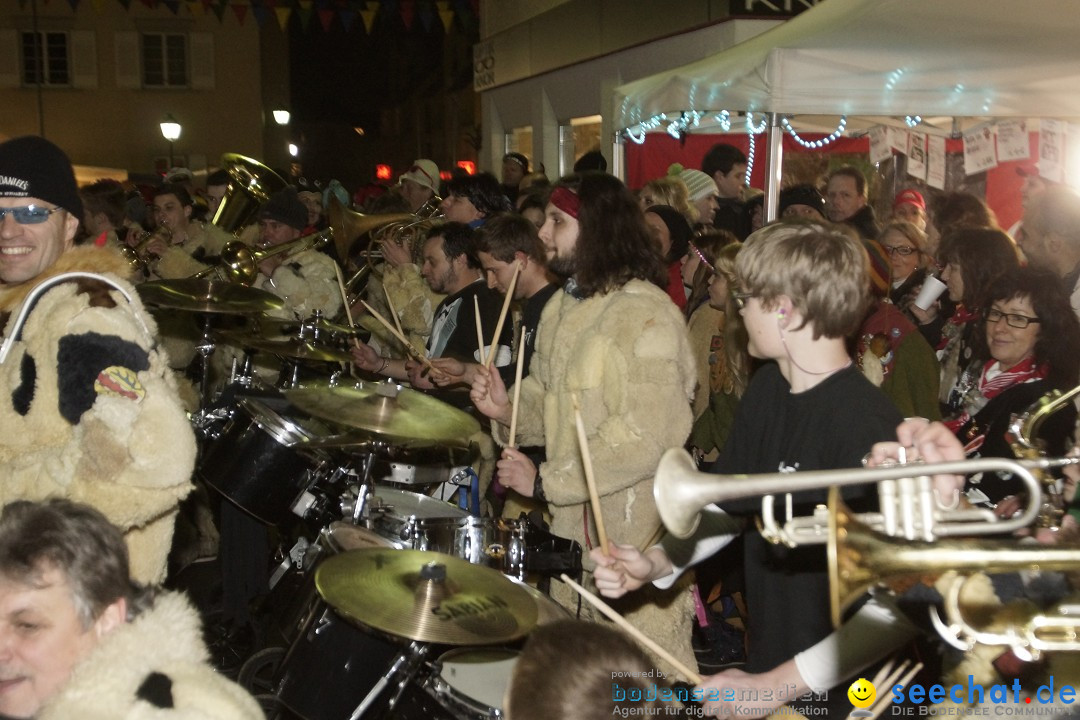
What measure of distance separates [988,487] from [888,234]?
2710 millimetres

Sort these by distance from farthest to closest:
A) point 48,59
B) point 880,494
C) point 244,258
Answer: point 48,59, point 244,258, point 880,494

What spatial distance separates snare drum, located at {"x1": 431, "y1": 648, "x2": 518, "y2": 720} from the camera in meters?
3.63

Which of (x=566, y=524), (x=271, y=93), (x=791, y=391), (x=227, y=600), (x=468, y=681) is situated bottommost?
(x=227, y=600)

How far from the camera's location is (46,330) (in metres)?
2.90

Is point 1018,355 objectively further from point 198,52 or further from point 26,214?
point 198,52

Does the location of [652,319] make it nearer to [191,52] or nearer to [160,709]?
[160,709]

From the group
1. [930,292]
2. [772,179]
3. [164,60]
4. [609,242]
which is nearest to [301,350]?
[609,242]

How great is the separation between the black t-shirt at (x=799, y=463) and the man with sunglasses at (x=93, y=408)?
1.55 m

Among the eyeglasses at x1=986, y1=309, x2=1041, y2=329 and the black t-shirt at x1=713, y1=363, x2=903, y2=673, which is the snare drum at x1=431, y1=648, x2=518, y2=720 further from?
the eyeglasses at x1=986, y1=309, x2=1041, y2=329

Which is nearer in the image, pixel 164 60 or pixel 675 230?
pixel 675 230

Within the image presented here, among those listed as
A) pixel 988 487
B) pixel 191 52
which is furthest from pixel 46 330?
pixel 191 52

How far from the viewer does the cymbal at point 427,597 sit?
323 cm

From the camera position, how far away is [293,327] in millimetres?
6746

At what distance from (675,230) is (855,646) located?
4.62 meters
